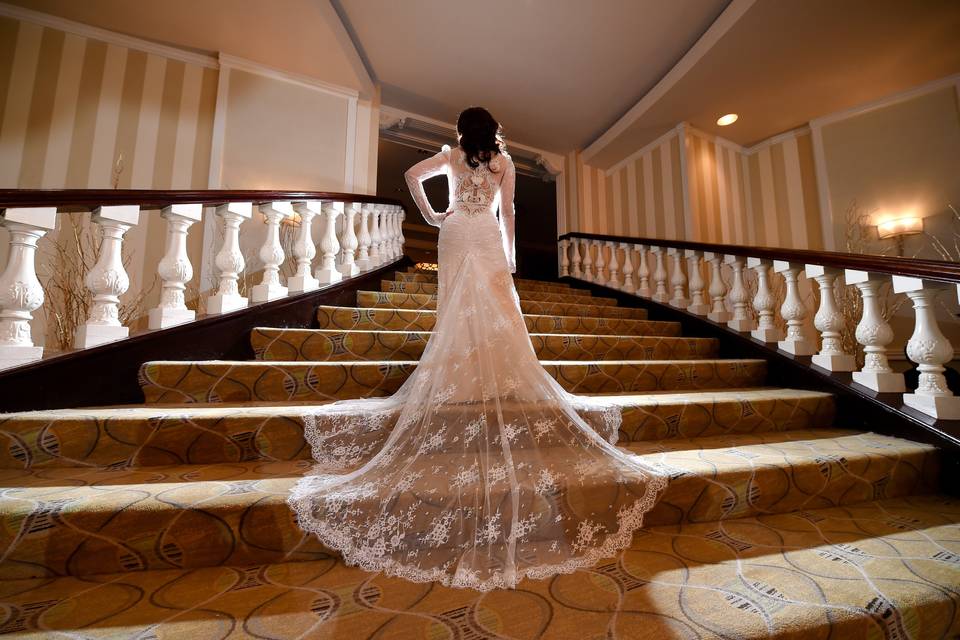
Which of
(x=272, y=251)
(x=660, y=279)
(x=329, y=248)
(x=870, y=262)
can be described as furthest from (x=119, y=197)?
(x=660, y=279)

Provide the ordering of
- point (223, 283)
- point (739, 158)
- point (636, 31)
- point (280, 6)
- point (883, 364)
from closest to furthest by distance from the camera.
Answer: point (883, 364), point (223, 283), point (280, 6), point (636, 31), point (739, 158)

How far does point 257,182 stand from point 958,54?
23.0ft

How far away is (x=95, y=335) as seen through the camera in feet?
5.45

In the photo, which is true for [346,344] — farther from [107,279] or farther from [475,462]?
[475,462]

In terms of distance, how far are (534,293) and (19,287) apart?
3.58 meters

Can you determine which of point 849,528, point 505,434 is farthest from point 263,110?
point 849,528

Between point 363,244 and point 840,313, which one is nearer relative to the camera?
point 840,313

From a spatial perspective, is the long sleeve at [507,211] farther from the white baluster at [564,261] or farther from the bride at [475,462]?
the white baluster at [564,261]

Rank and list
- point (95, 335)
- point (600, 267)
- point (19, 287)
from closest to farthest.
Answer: point (19, 287)
point (95, 335)
point (600, 267)

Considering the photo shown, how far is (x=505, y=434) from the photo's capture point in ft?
4.35

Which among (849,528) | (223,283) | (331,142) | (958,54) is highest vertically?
(958,54)

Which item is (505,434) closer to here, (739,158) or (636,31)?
(636,31)

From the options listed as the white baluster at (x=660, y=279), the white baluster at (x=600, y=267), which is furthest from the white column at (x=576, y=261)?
the white baluster at (x=660, y=279)

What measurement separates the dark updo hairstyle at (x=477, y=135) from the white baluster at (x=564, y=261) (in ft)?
12.1
